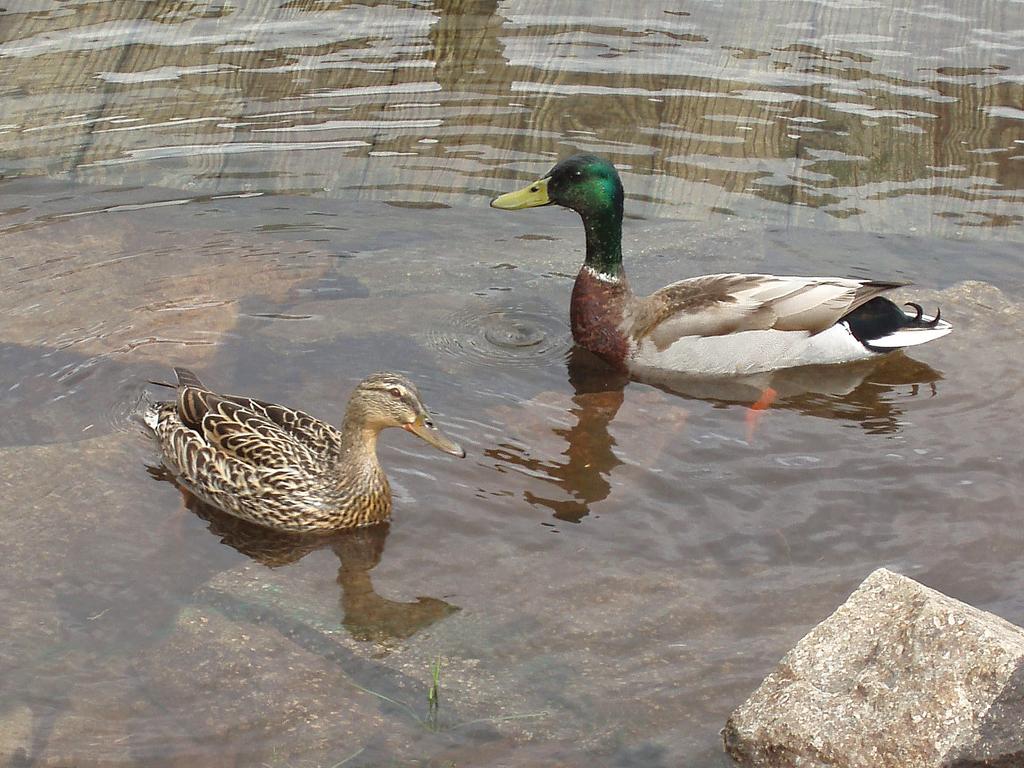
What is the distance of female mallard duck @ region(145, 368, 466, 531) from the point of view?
17.6 feet

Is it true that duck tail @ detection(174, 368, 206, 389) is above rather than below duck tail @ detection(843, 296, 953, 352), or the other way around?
below

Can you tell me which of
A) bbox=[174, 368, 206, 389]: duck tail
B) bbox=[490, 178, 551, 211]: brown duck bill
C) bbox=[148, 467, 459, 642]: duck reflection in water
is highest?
bbox=[490, 178, 551, 211]: brown duck bill

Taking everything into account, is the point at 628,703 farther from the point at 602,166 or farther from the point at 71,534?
the point at 602,166

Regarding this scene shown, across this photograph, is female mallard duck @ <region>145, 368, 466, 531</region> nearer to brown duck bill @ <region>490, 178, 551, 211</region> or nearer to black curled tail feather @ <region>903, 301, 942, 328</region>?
brown duck bill @ <region>490, 178, 551, 211</region>

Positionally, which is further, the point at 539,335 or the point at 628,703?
the point at 539,335

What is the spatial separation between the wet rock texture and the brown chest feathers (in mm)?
2975

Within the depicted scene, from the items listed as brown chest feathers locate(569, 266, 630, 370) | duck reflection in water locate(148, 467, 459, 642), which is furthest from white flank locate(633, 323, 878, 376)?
duck reflection in water locate(148, 467, 459, 642)

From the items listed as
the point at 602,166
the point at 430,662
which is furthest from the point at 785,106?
the point at 430,662

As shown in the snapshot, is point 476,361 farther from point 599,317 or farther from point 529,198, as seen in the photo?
point 529,198

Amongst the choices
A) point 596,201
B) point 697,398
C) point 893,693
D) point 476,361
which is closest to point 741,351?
point 697,398

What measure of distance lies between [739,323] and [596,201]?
40.3 inches

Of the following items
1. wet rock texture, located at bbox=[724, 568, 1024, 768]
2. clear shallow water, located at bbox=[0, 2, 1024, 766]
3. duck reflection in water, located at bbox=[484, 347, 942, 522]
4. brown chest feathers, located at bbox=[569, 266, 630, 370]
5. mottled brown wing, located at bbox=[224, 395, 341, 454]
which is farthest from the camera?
brown chest feathers, located at bbox=[569, 266, 630, 370]

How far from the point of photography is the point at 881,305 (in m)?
6.93

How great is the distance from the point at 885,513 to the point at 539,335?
225cm
